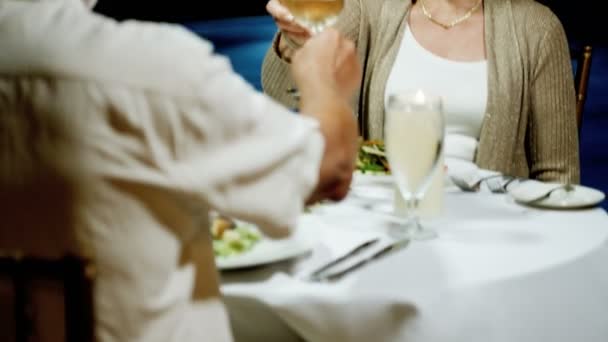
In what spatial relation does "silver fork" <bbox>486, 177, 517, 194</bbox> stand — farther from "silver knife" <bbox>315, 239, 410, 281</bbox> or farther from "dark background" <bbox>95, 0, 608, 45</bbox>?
"dark background" <bbox>95, 0, 608, 45</bbox>

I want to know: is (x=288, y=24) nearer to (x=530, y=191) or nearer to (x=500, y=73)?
(x=530, y=191)

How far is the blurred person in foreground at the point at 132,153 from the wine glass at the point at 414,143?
1.50ft

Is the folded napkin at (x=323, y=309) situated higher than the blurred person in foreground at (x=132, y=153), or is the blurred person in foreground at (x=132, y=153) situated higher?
the blurred person in foreground at (x=132, y=153)

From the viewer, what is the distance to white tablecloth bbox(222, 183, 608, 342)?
1111mm

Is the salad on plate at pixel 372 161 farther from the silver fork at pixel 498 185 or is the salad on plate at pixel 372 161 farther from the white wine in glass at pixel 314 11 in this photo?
the white wine in glass at pixel 314 11

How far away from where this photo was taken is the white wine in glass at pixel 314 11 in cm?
151

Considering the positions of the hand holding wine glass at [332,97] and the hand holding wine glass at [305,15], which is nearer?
the hand holding wine glass at [332,97]

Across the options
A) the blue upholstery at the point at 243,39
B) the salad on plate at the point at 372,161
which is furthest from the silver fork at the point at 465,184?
the blue upholstery at the point at 243,39

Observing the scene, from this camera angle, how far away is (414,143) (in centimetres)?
132

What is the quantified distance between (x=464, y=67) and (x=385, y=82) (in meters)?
0.26

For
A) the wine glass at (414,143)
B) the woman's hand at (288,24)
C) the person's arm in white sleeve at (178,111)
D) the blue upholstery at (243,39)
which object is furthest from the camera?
the blue upholstery at (243,39)

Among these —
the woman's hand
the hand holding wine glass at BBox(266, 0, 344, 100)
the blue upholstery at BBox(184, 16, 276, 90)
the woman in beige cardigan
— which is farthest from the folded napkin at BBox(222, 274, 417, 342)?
the blue upholstery at BBox(184, 16, 276, 90)

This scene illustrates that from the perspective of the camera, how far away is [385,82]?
8.56ft

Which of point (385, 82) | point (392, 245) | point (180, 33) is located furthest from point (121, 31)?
point (385, 82)
